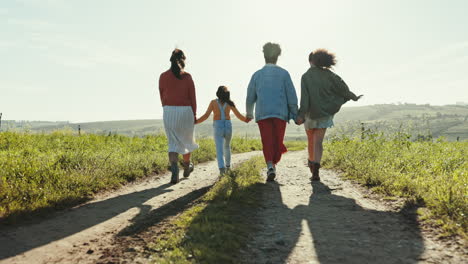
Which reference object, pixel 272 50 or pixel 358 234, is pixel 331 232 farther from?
pixel 272 50

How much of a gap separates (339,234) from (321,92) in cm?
397

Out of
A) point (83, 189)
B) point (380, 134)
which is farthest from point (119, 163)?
point (380, 134)

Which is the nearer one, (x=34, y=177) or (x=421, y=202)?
(x=421, y=202)

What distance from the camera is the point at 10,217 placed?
3.93 meters

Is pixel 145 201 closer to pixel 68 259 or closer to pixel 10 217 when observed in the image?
pixel 10 217

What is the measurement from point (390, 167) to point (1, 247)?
6.35 meters

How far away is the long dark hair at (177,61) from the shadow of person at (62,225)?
275 cm

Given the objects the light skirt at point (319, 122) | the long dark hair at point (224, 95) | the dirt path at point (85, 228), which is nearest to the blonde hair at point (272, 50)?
the long dark hair at point (224, 95)

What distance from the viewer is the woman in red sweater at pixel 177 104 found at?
698 centimetres

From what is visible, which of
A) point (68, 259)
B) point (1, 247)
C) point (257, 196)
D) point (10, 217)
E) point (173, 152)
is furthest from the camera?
point (173, 152)

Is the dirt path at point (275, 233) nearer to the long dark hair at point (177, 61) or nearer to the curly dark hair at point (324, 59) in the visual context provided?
the long dark hair at point (177, 61)

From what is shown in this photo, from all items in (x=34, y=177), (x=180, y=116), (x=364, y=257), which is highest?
(x=180, y=116)

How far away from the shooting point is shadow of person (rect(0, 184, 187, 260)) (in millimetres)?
3238

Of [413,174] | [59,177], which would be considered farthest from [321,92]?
[59,177]
